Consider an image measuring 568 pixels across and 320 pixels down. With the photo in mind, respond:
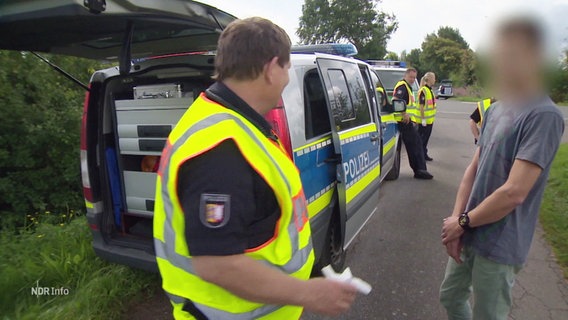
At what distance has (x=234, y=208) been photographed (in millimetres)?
994

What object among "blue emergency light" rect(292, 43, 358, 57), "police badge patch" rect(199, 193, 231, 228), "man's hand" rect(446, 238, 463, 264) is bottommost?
"man's hand" rect(446, 238, 463, 264)

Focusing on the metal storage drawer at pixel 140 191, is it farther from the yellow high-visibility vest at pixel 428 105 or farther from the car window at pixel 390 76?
the car window at pixel 390 76

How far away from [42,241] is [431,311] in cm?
341

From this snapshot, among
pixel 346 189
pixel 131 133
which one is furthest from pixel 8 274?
Answer: pixel 346 189

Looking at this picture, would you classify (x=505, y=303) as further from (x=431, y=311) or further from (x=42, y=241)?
(x=42, y=241)

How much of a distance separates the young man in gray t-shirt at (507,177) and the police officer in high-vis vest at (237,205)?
91 centimetres

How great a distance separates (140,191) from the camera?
9.38 ft

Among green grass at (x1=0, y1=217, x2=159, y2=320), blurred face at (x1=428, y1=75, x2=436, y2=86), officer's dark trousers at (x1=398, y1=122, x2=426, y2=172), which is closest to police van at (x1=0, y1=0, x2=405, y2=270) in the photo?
green grass at (x1=0, y1=217, x2=159, y2=320)

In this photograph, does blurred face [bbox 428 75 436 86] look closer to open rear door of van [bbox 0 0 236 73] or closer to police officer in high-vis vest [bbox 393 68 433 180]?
police officer in high-vis vest [bbox 393 68 433 180]

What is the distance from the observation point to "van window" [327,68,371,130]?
313cm

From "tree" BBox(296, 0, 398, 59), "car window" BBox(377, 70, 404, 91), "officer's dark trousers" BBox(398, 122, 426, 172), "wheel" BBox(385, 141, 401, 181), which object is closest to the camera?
"officer's dark trousers" BBox(398, 122, 426, 172)

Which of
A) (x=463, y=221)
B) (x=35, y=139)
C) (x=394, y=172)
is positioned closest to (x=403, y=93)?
(x=394, y=172)

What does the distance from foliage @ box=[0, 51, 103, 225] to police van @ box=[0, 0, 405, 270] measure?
5.81ft

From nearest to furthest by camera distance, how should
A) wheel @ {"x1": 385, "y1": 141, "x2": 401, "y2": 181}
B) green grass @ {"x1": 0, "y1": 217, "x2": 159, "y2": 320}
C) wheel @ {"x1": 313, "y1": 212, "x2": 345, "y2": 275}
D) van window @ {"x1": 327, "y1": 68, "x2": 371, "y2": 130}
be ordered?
green grass @ {"x1": 0, "y1": 217, "x2": 159, "y2": 320}, wheel @ {"x1": 313, "y1": 212, "x2": 345, "y2": 275}, van window @ {"x1": 327, "y1": 68, "x2": 371, "y2": 130}, wheel @ {"x1": 385, "y1": 141, "x2": 401, "y2": 181}
